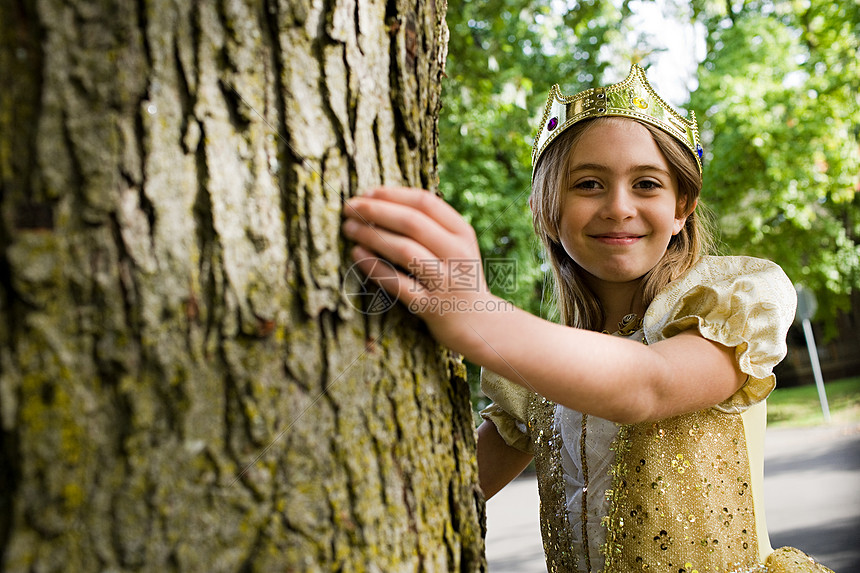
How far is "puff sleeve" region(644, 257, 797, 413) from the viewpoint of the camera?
56.9 inches

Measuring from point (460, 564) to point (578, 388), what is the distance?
1.07 feet

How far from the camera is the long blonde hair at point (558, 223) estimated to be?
1.90 metres

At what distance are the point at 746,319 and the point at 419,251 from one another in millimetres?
834

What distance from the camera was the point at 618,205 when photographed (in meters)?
1.77

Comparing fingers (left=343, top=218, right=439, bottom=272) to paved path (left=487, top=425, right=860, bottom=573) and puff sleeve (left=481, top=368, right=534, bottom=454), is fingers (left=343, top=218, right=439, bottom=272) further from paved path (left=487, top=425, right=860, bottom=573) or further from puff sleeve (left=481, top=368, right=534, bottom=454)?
paved path (left=487, top=425, right=860, bottom=573)

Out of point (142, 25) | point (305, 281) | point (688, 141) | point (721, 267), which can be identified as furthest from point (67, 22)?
point (688, 141)

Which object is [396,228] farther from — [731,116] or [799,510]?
[731,116]

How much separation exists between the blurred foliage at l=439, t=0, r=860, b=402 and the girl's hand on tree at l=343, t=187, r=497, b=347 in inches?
284

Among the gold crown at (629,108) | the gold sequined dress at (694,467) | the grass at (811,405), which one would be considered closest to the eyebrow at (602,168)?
the gold crown at (629,108)

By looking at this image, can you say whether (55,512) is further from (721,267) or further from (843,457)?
(843,457)

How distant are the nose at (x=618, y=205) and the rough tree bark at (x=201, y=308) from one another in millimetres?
857
